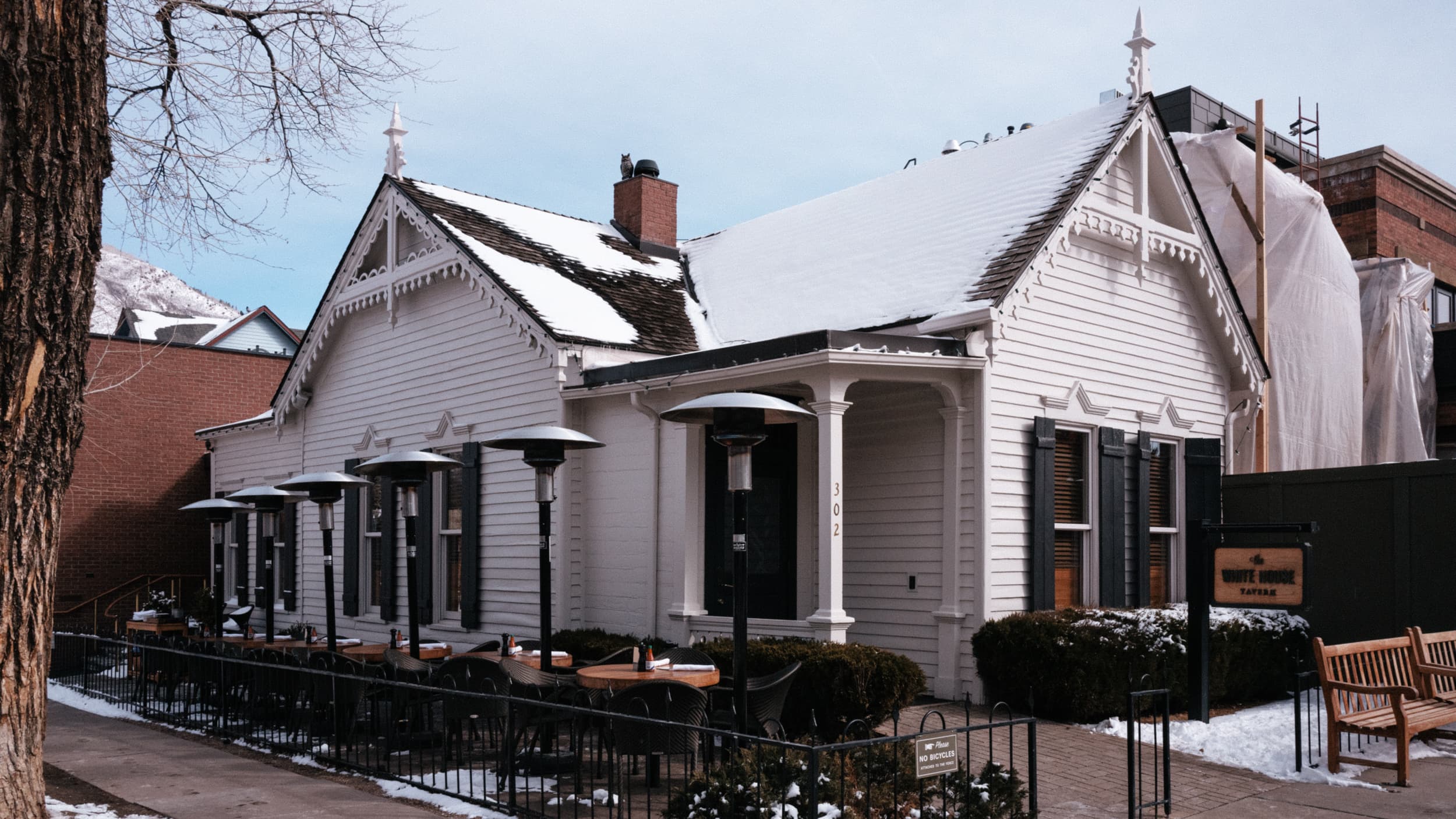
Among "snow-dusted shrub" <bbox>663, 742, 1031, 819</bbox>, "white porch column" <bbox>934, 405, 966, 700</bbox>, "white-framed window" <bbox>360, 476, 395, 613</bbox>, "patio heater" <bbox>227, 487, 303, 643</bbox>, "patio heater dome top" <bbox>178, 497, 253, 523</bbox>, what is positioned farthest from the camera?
"white-framed window" <bbox>360, 476, 395, 613</bbox>

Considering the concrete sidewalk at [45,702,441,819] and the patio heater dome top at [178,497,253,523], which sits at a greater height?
the patio heater dome top at [178,497,253,523]

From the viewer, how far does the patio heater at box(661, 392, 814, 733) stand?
25.8ft

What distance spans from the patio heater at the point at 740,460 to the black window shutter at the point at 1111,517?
19.5ft

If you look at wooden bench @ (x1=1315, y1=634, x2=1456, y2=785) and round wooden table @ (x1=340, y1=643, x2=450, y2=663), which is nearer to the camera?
wooden bench @ (x1=1315, y1=634, x2=1456, y2=785)

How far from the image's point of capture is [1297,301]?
19766mm

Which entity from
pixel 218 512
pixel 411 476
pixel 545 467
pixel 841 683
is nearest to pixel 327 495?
pixel 411 476

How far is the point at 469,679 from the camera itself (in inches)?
389

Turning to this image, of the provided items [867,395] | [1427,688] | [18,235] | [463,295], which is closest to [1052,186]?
[867,395]

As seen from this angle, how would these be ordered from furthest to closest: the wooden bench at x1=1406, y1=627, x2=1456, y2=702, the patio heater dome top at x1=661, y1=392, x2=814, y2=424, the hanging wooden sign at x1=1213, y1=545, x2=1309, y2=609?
1. the wooden bench at x1=1406, y1=627, x2=1456, y2=702
2. the hanging wooden sign at x1=1213, y1=545, x2=1309, y2=609
3. the patio heater dome top at x1=661, y1=392, x2=814, y2=424

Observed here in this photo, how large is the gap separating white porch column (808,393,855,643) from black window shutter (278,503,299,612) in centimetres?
1001

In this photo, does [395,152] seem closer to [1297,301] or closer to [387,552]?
[387,552]

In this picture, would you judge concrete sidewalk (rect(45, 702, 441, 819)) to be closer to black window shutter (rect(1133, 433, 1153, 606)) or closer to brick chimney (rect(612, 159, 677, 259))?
black window shutter (rect(1133, 433, 1153, 606))

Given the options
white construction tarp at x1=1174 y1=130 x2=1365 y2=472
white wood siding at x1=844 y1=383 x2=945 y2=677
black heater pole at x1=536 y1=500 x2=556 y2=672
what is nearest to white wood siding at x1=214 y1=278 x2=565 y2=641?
white wood siding at x1=844 y1=383 x2=945 y2=677

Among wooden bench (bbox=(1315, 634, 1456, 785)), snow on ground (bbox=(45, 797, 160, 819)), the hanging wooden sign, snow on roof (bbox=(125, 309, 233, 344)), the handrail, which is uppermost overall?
snow on roof (bbox=(125, 309, 233, 344))
